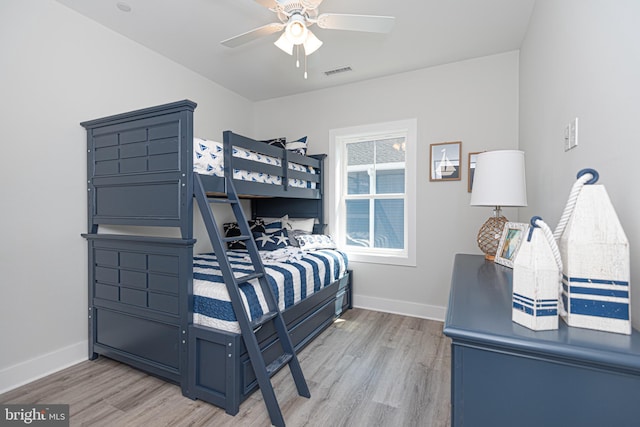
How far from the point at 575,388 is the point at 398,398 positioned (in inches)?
54.7

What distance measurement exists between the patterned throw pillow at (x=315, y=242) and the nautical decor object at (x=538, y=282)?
243 cm

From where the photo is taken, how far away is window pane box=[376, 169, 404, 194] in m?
3.39

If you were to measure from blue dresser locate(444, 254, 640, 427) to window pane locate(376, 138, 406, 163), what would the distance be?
2745 millimetres

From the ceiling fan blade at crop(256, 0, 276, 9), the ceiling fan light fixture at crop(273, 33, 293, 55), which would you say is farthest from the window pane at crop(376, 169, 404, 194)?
the ceiling fan blade at crop(256, 0, 276, 9)

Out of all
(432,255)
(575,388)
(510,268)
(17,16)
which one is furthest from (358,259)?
(17,16)

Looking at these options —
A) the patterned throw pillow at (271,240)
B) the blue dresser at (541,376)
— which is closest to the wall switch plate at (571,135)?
the blue dresser at (541,376)

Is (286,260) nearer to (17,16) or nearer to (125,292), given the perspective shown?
(125,292)

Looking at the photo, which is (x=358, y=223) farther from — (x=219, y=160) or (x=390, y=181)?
(x=219, y=160)

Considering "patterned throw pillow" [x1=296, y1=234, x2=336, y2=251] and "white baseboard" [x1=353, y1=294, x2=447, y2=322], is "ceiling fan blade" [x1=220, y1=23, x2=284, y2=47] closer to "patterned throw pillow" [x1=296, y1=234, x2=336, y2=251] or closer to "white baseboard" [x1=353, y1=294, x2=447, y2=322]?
"patterned throw pillow" [x1=296, y1=234, x2=336, y2=251]

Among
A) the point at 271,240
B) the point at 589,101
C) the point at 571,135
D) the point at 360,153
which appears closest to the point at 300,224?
the point at 271,240

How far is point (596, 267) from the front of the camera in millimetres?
753

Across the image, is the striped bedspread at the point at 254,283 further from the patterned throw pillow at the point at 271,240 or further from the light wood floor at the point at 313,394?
the light wood floor at the point at 313,394

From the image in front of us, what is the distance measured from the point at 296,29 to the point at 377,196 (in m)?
2.06

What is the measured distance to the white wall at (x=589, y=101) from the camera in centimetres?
87
